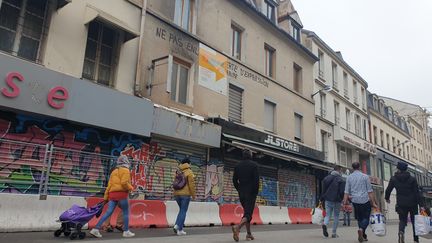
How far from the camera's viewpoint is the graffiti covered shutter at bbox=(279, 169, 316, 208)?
17.5 metres

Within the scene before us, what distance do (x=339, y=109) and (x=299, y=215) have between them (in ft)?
46.4

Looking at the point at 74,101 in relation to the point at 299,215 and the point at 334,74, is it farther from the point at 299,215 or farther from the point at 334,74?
the point at 334,74

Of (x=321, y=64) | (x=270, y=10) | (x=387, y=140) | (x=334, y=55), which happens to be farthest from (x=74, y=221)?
(x=387, y=140)

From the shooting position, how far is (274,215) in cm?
1490

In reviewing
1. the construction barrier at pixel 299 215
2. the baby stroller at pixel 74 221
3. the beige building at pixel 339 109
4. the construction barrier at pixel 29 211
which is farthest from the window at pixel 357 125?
the baby stroller at pixel 74 221

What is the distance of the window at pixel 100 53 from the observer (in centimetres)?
1183

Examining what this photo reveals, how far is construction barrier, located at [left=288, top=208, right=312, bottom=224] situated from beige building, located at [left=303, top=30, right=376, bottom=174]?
796 centimetres

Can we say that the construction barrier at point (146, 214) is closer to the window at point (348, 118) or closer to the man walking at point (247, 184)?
the man walking at point (247, 184)

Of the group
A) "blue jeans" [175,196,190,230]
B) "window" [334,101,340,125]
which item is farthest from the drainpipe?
"window" [334,101,340,125]

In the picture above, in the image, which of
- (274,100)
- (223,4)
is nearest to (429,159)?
(274,100)

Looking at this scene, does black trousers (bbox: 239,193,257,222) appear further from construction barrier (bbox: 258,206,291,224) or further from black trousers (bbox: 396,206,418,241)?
construction barrier (bbox: 258,206,291,224)

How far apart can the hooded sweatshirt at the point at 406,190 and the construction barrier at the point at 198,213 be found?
5.41 m

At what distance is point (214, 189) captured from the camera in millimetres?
14031

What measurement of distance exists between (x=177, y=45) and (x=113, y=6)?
3.08 meters
